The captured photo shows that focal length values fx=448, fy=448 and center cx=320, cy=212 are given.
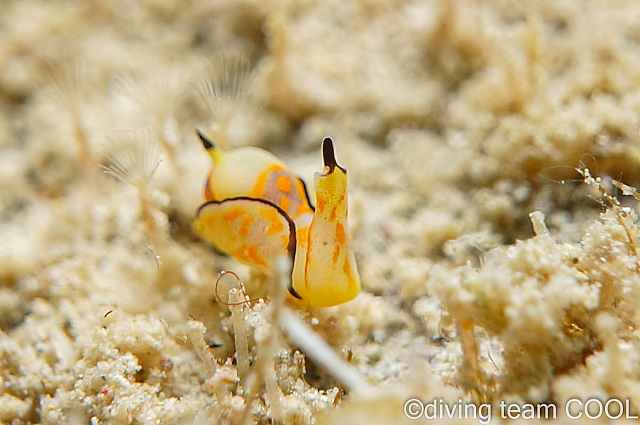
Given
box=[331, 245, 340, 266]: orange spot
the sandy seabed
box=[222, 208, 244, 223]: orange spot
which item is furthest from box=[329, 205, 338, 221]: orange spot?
box=[222, 208, 244, 223]: orange spot

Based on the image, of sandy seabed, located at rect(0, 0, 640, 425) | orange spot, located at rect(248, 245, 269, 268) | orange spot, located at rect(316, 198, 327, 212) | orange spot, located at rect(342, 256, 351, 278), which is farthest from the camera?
orange spot, located at rect(248, 245, 269, 268)

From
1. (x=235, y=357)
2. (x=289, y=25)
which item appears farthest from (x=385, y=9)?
(x=235, y=357)

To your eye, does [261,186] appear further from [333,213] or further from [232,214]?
[333,213]

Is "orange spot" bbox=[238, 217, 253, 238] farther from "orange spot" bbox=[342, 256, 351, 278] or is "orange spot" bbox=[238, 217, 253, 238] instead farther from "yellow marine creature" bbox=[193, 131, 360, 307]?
"orange spot" bbox=[342, 256, 351, 278]

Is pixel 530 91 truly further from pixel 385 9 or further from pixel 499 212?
pixel 385 9

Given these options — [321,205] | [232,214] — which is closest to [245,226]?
[232,214]

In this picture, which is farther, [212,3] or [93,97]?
[212,3]

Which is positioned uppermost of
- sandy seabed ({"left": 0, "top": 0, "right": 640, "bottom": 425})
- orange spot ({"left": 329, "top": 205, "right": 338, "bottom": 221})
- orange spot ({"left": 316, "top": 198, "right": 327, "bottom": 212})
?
Result: orange spot ({"left": 316, "top": 198, "right": 327, "bottom": 212})
